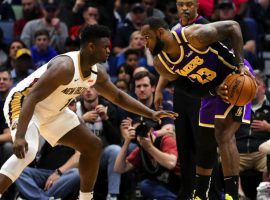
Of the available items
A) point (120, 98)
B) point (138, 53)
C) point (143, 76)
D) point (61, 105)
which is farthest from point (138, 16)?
point (61, 105)

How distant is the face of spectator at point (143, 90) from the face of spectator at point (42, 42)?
8.73 ft

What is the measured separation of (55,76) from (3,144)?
9.03 ft

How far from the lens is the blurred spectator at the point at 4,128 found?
8.46 meters

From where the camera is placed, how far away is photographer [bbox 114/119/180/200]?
7.92 meters

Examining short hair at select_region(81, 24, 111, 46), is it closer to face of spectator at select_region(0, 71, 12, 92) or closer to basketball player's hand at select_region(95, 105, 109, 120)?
basketball player's hand at select_region(95, 105, 109, 120)

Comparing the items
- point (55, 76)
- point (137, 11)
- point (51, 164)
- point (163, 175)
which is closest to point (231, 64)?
point (55, 76)

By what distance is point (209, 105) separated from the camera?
6.70 meters

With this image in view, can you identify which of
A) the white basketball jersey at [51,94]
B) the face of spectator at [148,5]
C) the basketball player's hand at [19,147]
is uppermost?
the white basketball jersey at [51,94]

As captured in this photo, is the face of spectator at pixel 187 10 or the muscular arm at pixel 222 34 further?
the face of spectator at pixel 187 10

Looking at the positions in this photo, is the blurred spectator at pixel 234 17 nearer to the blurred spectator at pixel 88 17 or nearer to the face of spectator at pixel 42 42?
the blurred spectator at pixel 88 17

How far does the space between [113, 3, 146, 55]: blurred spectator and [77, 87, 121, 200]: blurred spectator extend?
2675 millimetres

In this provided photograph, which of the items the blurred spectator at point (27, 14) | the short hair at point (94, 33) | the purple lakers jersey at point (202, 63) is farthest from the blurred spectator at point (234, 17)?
the short hair at point (94, 33)

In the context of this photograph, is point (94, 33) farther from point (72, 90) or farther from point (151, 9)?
point (151, 9)

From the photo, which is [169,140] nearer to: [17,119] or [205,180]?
[205,180]
